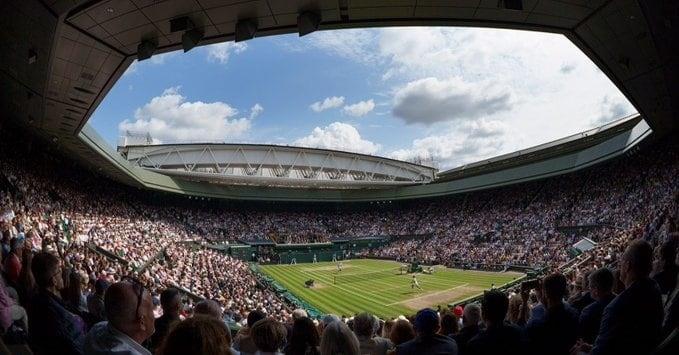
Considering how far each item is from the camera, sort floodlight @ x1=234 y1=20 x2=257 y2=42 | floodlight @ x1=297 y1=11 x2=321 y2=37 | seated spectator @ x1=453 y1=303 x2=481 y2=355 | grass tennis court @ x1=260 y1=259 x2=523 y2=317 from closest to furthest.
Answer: seated spectator @ x1=453 y1=303 x2=481 y2=355, floodlight @ x1=297 y1=11 x2=321 y2=37, floodlight @ x1=234 y1=20 x2=257 y2=42, grass tennis court @ x1=260 y1=259 x2=523 y2=317

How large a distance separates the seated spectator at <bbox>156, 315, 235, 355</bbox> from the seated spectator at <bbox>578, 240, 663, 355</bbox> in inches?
109

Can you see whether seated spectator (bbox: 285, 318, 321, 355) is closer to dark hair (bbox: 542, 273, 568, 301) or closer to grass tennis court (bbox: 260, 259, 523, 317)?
dark hair (bbox: 542, 273, 568, 301)

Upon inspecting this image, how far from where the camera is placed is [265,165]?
1906 inches

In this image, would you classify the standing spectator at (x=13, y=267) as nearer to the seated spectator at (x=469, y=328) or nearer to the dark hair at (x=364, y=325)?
the dark hair at (x=364, y=325)

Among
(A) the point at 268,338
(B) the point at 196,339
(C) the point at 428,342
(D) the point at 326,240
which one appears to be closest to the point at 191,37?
(A) the point at 268,338

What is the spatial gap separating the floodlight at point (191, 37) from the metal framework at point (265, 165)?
34.9 meters

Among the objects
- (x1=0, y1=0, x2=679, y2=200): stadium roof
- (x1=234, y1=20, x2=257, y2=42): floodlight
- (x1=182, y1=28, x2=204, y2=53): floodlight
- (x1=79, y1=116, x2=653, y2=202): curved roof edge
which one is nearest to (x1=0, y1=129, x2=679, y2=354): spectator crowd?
(x1=79, y1=116, x2=653, y2=202): curved roof edge

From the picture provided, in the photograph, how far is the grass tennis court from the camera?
23766 mm

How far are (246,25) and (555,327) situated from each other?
293 inches

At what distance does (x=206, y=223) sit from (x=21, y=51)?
129 ft

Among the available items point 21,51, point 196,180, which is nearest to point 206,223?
point 196,180

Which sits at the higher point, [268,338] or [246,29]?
[246,29]

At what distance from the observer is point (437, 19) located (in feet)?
27.7

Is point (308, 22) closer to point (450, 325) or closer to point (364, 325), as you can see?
point (364, 325)
